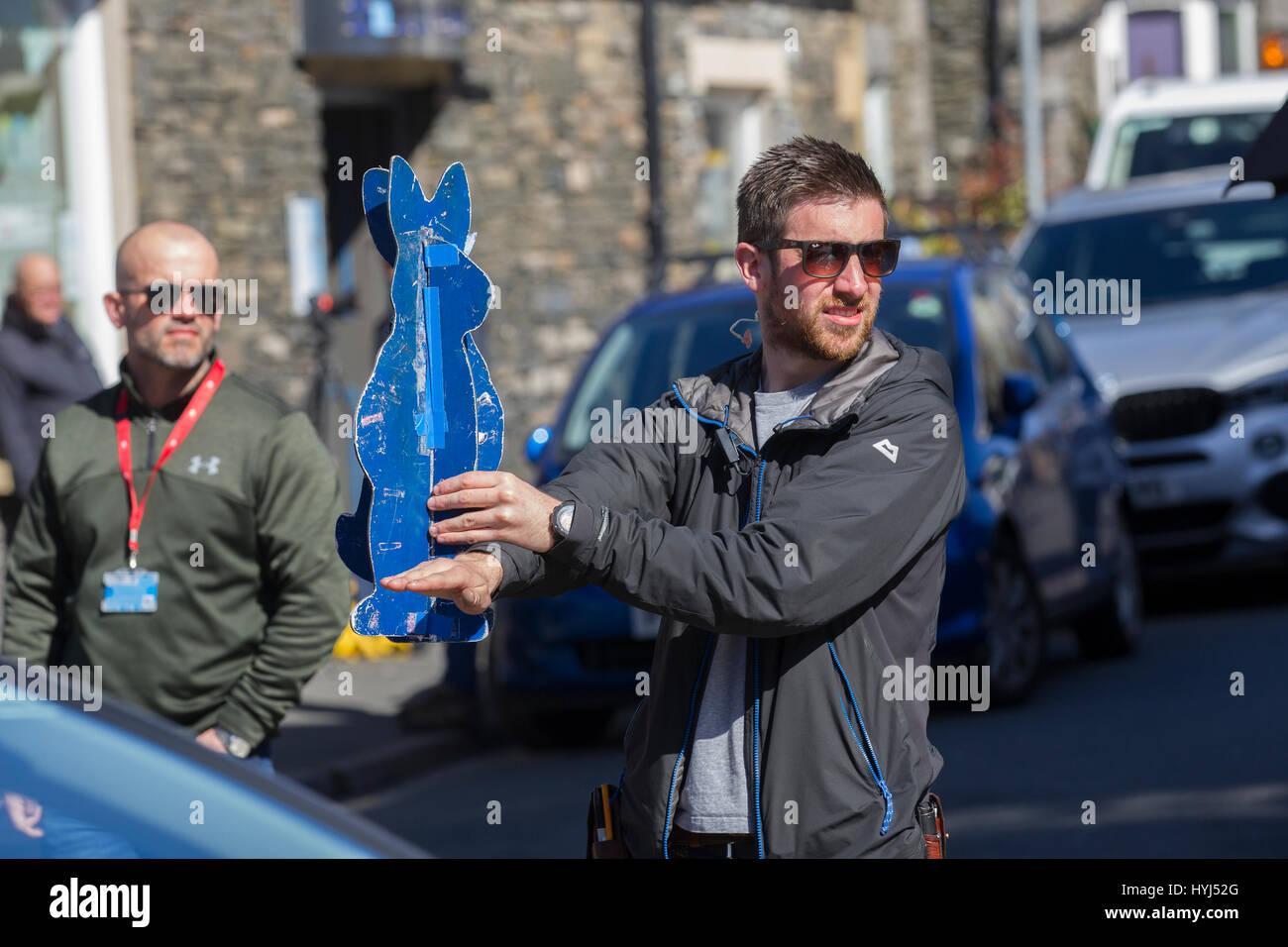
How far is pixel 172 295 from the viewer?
4.52 m

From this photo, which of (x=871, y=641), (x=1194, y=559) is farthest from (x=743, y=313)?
(x=871, y=641)

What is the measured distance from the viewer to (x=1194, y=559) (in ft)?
37.6

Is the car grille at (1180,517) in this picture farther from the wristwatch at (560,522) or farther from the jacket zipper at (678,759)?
the wristwatch at (560,522)

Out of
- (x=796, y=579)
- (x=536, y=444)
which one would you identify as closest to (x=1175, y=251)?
(x=536, y=444)

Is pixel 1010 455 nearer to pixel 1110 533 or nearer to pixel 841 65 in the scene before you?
pixel 1110 533

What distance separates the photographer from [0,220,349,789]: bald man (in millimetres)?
4516

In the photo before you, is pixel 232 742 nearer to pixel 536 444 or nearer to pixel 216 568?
pixel 216 568

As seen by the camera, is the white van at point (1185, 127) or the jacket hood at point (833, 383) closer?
the jacket hood at point (833, 383)

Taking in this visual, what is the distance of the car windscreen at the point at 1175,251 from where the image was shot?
1220cm

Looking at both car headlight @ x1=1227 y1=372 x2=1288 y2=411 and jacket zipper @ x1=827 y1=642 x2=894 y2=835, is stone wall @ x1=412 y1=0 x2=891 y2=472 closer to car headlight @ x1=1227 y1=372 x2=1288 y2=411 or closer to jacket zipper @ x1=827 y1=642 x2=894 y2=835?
car headlight @ x1=1227 y1=372 x2=1288 y2=411

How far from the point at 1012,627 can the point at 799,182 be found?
627cm

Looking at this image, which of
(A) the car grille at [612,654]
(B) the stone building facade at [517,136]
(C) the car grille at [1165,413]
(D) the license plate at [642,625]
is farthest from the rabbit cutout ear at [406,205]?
(B) the stone building facade at [517,136]

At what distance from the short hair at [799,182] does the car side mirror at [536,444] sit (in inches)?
237
